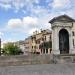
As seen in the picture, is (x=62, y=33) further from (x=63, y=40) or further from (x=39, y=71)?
(x=39, y=71)

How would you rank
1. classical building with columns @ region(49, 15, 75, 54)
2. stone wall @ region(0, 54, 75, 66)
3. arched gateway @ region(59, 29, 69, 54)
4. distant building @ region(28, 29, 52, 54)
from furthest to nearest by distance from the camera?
distant building @ region(28, 29, 52, 54), arched gateway @ region(59, 29, 69, 54), classical building with columns @ region(49, 15, 75, 54), stone wall @ region(0, 54, 75, 66)

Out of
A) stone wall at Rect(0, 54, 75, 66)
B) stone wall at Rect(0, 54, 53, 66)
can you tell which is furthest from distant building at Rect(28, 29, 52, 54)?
stone wall at Rect(0, 54, 53, 66)

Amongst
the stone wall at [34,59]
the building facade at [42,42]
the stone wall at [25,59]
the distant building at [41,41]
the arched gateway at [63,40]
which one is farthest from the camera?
the distant building at [41,41]

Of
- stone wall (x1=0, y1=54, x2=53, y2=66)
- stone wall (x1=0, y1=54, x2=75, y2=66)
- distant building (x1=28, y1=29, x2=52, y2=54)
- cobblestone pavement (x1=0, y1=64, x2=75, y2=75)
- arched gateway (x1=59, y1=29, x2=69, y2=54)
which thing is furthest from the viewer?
distant building (x1=28, y1=29, x2=52, y2=54)

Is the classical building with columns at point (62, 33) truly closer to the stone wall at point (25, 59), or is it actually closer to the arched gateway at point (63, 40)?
the arched gateway at point (63, 40)

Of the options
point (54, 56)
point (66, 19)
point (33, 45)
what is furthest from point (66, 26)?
point (33, 45)

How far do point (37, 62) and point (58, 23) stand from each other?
7.33m

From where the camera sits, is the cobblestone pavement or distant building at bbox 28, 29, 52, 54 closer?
the cobblestone pavement

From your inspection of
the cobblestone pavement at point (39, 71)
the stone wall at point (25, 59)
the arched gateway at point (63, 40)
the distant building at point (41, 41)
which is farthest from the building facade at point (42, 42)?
the cobblestone pavement at point (39, 71)

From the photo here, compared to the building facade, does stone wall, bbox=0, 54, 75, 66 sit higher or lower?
lower

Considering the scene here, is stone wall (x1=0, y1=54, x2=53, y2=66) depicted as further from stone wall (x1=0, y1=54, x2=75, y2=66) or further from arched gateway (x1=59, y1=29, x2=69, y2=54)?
arched gateway (x1=59, y1=29, x2=69, y2=54)

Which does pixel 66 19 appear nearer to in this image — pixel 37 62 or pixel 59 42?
pixel 59 42

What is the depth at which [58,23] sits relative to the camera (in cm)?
4022

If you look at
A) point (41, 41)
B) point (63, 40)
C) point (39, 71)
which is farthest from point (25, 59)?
point (41, 41)
